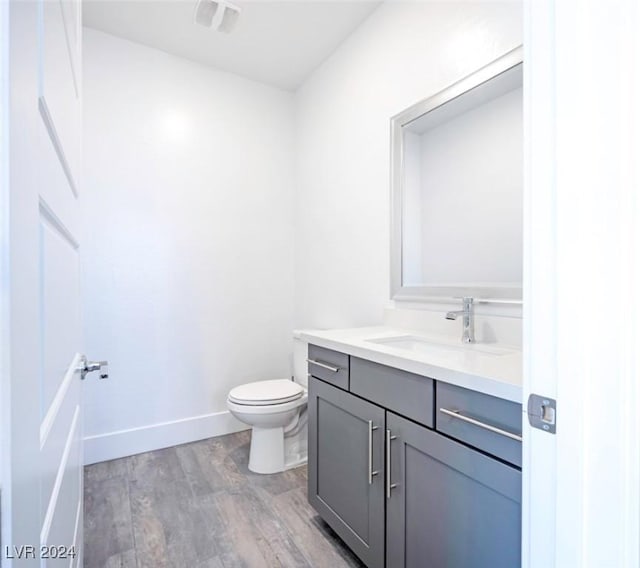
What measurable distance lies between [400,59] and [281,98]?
1289mm

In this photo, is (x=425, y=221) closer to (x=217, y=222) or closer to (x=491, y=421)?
(x=491, y=421)

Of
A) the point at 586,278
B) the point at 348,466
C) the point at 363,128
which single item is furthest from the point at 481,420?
the point at 363,128

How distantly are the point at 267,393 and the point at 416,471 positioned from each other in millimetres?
1178

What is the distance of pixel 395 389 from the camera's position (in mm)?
1184

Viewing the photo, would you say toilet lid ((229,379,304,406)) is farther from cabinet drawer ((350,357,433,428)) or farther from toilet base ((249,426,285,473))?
cabinet drawer ((350,357,433,428))

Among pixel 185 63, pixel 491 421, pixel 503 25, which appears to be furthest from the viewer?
pixel 185 63

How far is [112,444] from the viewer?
7.43ft

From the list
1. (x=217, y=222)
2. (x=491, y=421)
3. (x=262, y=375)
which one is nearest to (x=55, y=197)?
(x=491, y=421)

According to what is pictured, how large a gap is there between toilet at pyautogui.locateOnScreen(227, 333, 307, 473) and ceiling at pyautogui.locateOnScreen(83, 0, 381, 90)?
1844 millimetres

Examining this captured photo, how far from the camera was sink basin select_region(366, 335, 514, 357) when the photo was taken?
4.37ft

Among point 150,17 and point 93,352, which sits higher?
point 150,17

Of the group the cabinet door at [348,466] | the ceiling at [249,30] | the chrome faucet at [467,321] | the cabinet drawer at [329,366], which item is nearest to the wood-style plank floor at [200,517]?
the cabinet door at [348,466]

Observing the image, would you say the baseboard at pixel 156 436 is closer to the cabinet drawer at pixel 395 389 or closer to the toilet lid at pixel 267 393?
the toilet lid at pixel 267 393

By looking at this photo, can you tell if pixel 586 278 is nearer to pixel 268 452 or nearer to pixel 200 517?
pixel 200 517
